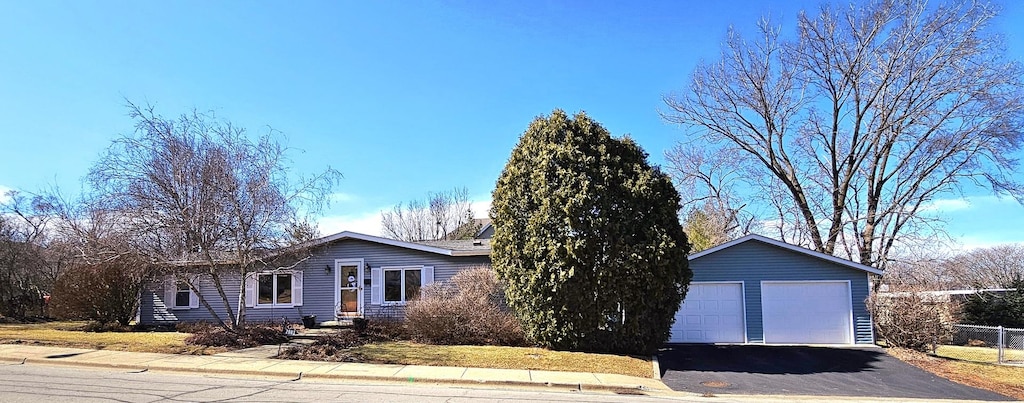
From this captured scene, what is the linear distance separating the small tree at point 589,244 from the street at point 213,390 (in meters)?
4.09

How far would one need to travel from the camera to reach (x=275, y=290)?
22.2m

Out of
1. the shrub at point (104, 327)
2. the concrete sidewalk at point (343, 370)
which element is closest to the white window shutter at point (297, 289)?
the shrub at point (104, 327)

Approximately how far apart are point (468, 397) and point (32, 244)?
2635 cm

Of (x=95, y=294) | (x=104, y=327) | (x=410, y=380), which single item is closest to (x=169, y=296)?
(x=95, y=294)

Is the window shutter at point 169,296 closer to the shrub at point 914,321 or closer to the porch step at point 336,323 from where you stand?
the porch step at point 336,323

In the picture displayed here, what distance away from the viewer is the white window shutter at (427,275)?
20.9 metres

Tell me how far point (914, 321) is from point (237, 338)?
1767cm

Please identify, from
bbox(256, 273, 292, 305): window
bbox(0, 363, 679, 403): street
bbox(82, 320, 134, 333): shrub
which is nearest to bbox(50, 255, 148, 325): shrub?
bbox(82, 320, 134, 333): shrub

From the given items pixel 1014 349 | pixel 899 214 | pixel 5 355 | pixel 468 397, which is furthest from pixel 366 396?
pixel 899 214

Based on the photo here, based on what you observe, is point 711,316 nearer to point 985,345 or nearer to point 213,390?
point 985,345

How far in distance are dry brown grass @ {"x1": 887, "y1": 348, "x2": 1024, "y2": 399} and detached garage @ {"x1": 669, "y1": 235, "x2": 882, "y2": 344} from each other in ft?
6.42

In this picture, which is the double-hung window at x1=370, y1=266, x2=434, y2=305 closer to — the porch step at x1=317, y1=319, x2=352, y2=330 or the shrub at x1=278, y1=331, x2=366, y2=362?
the porch step at x1=317, y1=319, x2=352, y2=330

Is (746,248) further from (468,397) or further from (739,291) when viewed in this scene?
(468,397)

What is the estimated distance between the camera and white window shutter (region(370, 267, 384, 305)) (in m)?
21.2
